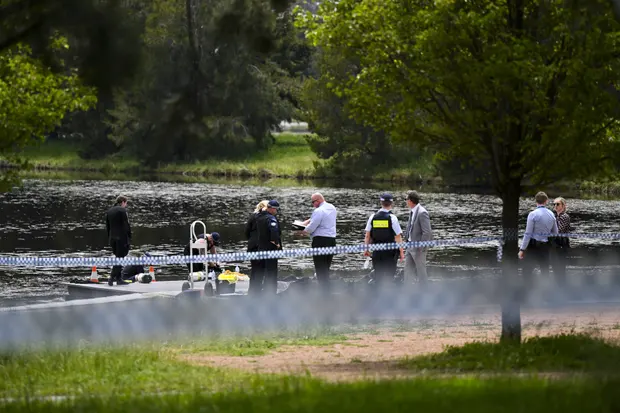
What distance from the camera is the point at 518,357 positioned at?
12859 mm

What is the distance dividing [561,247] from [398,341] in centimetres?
533

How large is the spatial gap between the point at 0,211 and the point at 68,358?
37.9 metres

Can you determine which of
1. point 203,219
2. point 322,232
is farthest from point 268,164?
point 322,232

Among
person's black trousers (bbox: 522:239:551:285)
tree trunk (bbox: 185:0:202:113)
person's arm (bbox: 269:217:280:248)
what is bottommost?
person's black trousers (bbox: 522:239:551:285)

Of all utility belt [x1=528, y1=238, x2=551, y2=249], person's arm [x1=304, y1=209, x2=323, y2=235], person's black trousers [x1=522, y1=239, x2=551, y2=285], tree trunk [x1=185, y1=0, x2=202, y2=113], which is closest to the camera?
tree trunk [x1=185, y1=0, x2=202, y2=113]

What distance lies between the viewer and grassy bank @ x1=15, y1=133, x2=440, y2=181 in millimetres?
78331

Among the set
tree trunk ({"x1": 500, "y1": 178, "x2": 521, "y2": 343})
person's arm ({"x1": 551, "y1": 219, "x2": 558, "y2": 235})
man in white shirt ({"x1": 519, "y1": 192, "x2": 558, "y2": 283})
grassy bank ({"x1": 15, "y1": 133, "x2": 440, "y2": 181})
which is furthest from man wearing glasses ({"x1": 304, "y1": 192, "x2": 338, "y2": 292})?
grassy bank ({"x1": 15, "y1": 133, "x2": 440, "y2": 181})

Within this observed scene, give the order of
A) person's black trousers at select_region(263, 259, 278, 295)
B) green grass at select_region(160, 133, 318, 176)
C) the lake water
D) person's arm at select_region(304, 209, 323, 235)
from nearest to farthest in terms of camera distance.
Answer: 1. person's black trousers at select_region(263, 259, 278, 295)
2. person's arm at select_region(304, 209, 323, 235)
3. the lake water
4. green grass at select_region(160, 133, 318, 176)

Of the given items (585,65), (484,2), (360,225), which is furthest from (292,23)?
(360,225)

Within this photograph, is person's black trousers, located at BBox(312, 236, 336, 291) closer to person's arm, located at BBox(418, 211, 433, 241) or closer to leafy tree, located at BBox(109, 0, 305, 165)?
person's arm, located at BBox(418, 211, 433, 241)

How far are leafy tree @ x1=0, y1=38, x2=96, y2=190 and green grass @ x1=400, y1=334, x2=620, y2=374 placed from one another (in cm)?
538

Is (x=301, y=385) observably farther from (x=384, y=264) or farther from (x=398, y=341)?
(x=384, y=264)

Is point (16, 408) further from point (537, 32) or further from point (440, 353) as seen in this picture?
point (537, 32)

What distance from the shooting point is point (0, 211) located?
4953 cm
